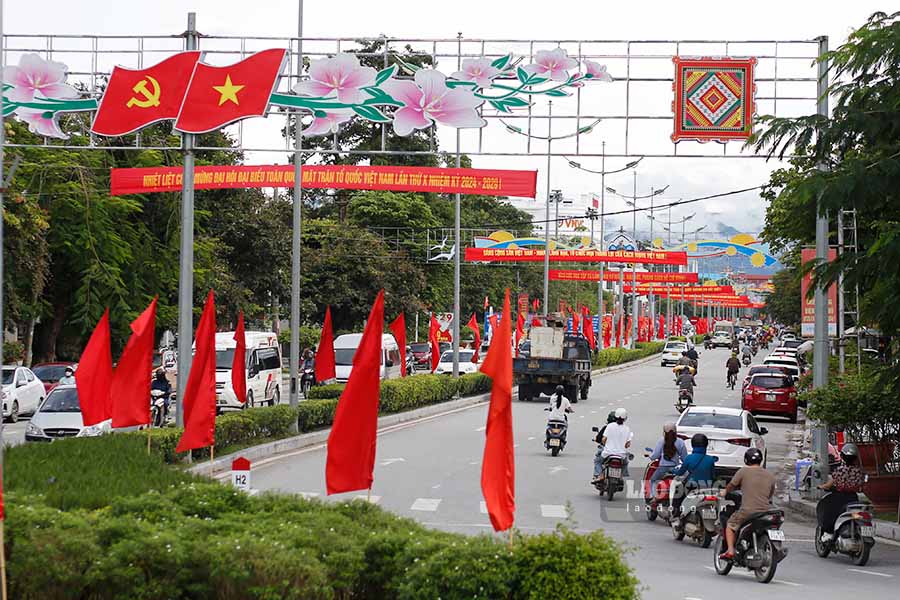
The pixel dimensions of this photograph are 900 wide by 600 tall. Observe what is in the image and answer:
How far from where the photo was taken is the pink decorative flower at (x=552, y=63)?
74.2ft

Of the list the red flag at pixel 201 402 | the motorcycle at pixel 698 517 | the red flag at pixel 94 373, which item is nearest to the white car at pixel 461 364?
the red flag at pixel 94 373

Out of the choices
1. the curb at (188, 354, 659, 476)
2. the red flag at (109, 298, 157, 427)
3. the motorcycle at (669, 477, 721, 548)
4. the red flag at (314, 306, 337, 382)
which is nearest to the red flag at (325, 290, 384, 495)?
the curb at (188, 354, 659, 476)

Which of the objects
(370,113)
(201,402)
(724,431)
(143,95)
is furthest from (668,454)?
(143,95)

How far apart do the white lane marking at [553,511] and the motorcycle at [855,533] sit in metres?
4.37

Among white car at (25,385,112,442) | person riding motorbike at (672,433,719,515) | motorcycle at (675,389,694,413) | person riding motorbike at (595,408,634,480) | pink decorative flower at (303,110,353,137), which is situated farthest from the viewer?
motorcycle at (675,389,694,413)

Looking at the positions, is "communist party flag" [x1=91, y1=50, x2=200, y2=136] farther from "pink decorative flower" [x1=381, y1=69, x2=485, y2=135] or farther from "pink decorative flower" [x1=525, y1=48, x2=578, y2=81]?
"pink decorative flower" [x1=525, y1=48, x2=578, y2=81]

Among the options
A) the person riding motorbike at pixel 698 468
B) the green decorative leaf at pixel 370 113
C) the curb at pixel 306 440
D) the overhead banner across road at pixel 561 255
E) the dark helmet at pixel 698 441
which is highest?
the green decorative leaf at pixel 370 113

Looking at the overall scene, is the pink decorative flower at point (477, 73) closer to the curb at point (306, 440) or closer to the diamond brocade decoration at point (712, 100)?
the diamond brocade decoration at point (712, 100)

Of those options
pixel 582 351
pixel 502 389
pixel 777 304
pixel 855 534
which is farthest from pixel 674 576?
pixel 777 304

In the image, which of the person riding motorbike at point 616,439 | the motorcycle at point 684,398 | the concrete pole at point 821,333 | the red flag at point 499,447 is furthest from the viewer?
the motorcycle at point 684,398

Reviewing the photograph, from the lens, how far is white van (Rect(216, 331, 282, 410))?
35.8 metres

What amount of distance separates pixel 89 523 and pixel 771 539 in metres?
7.10

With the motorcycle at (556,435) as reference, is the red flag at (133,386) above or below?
above

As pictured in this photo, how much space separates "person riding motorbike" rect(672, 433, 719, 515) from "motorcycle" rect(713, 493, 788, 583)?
2.40 metres
